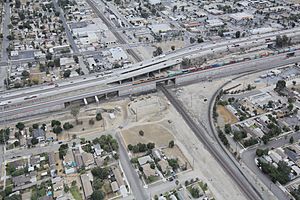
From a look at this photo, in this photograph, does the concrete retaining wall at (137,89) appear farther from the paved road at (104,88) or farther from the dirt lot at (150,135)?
the dirt lot at (150,135)

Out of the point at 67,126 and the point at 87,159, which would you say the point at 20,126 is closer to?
the point at 67,126

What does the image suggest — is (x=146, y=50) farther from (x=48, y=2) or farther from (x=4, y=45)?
(x=48, y=2)

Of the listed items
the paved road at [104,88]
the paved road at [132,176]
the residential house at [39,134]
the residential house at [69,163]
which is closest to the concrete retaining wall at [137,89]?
the paved road at [104,88]

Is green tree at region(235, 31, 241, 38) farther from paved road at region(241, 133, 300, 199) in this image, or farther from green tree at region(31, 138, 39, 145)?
green tree at region(31, 138, 39, 145)

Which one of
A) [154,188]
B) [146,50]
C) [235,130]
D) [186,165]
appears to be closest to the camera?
[154,188]

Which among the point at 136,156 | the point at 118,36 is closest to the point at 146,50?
the point at 118,36

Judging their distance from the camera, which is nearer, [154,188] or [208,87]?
[154,188]
